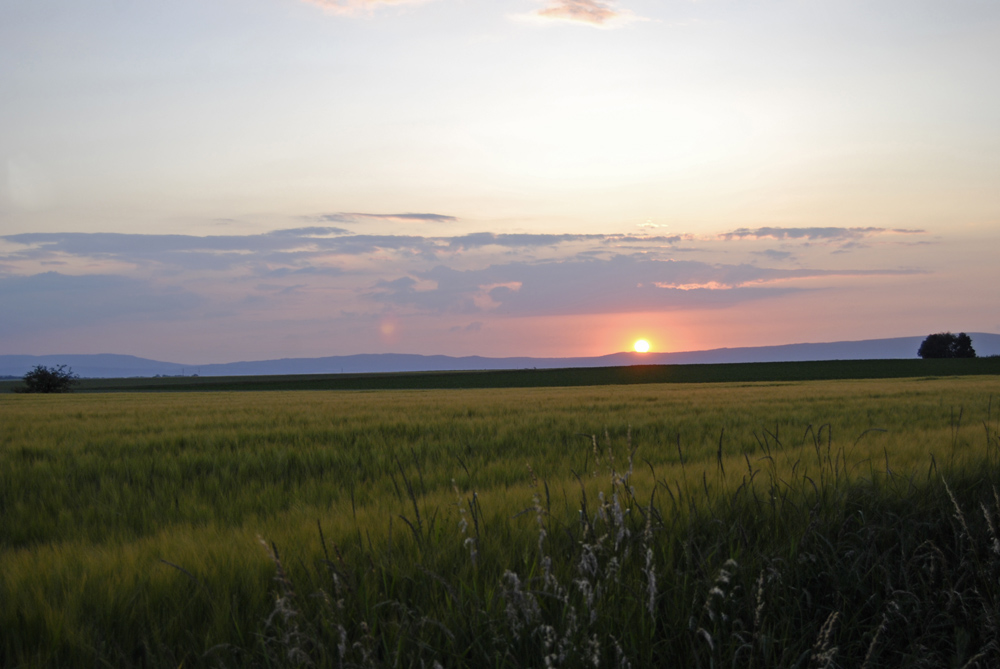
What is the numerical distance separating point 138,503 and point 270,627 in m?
3.29

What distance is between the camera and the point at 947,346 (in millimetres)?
116375

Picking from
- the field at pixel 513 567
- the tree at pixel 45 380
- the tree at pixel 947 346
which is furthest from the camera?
the tree at pixel 947 346

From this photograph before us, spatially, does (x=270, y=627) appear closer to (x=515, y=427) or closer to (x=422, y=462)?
(x=422, y=462)

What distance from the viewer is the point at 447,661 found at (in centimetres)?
209

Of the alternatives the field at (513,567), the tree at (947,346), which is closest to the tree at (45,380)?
the field at (513,567)

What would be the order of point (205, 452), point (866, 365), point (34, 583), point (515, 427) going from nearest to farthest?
point (34, 583) → point (205, 452) → point (515, 427) → point (866, 365)

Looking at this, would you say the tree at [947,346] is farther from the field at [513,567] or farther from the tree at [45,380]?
the tree at [45,380]

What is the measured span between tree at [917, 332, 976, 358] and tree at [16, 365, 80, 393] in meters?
148

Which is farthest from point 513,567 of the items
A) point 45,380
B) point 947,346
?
point 947,346

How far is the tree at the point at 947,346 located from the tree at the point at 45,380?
148216 millimetres

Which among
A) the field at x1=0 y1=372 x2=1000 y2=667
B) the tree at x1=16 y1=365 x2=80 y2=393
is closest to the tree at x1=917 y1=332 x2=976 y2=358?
the field at x1=0 y1=372 x2=1000 y2=667

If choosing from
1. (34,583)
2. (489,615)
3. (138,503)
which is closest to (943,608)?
(489,615)

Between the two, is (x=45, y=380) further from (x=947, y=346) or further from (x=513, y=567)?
(x=947, y=346)

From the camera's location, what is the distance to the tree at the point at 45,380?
66250 mm
